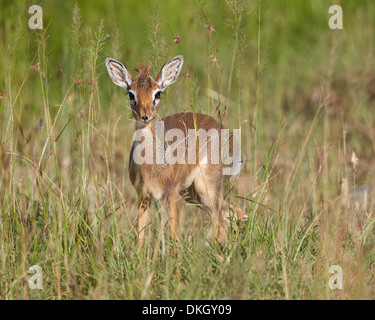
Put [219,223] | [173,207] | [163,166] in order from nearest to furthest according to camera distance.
Result: [219,223] < [173,207] < [163,166]

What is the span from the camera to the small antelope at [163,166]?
4.65 meters

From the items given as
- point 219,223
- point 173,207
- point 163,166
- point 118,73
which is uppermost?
point 118,73

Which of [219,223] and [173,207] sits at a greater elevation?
[173,207]

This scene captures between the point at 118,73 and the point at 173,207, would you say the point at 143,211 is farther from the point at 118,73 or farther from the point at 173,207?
the point at 118,73

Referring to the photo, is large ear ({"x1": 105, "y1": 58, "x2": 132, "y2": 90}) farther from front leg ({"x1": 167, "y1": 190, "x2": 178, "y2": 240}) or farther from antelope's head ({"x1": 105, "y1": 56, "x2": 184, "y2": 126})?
front leg ({"x1": 167, "y1": 190, "x2": 178, "y2": 240})

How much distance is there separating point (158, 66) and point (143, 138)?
0.70 meters

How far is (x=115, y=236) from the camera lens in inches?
172

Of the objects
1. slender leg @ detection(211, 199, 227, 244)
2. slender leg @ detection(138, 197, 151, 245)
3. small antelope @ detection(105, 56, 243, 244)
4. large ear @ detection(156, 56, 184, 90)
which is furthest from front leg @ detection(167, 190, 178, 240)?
large ear @ detection(156, 56, 184, 90)

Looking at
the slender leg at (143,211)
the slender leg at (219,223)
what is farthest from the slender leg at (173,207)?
the slender leg at (219,223)

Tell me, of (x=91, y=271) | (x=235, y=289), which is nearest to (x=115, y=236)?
(x=91, y=271)

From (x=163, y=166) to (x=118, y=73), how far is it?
0.84 m

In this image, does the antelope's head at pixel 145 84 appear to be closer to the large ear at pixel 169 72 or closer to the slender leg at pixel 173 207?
the large ear at pixel 169 72

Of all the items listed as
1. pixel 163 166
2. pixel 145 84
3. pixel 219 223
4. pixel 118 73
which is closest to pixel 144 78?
pixel 145 84

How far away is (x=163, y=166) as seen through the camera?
16.5ft
